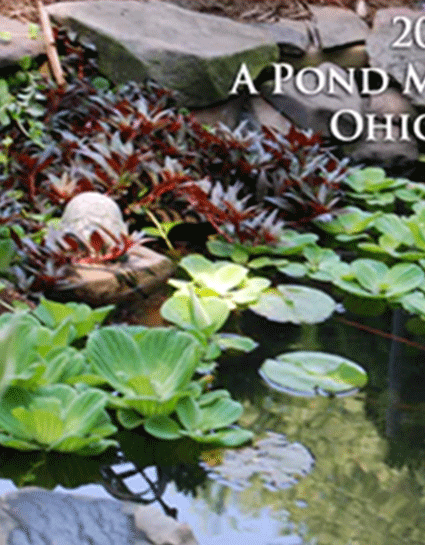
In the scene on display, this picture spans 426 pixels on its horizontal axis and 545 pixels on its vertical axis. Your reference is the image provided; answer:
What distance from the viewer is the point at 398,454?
7.13 ft

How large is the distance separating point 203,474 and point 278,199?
66.0 inches

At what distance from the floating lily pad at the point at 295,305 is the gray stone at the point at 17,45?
177cm

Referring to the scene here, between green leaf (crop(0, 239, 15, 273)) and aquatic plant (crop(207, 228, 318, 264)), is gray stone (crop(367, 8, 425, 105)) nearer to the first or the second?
aquatic plant (crop(207, 228, 318, 264))

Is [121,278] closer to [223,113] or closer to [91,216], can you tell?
[91,216]

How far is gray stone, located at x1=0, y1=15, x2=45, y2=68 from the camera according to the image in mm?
4105

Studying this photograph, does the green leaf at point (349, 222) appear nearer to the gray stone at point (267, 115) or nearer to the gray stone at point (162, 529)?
the gray stone at point (267, 115)

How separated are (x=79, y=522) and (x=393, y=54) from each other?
362 centimetres

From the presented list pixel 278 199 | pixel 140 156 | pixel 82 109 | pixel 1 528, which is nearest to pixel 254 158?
pixel 278 199

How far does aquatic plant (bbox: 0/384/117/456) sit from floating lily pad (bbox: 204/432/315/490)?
0.80 feet

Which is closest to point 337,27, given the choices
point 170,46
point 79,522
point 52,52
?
point 170,46

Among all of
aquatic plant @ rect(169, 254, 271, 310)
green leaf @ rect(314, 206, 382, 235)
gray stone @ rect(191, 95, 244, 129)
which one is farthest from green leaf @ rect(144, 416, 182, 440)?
gray stone @ rect(191, 95, 244, 129)

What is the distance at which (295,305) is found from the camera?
2.90 m

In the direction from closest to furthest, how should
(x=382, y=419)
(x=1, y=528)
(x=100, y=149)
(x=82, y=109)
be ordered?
(x=1, y=528) → (x=382, y=419) → (x=100, y=149) → (x=82, y=109)

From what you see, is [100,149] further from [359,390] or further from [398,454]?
[398,454]
